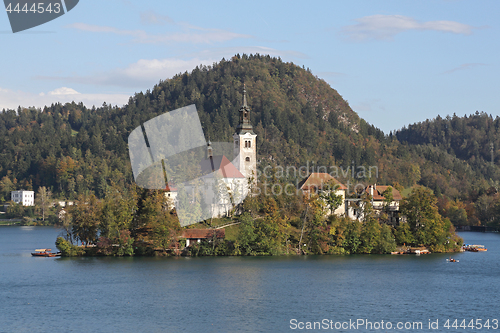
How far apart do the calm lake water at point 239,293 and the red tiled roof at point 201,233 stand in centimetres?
411

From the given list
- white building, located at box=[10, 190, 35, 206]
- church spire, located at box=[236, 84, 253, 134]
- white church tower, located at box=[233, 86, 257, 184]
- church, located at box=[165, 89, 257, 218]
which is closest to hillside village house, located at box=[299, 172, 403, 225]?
church, located at box=[165, 89, 257, 218]

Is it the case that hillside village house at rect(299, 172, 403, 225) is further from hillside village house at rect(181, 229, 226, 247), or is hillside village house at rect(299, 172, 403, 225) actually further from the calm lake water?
hillside village house at rect(181, 229, 226, 247)

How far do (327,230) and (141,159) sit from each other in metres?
56.4

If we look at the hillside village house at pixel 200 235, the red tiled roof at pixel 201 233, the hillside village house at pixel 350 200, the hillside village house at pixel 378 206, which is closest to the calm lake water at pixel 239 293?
the hillside village house at pixel 200 235

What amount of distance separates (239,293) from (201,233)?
78.3 ft

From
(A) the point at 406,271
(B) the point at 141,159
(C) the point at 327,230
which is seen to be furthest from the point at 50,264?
(B) the point at 141,159

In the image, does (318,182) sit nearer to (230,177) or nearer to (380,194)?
(380,194)

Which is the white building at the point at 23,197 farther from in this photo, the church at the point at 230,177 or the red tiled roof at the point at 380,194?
the red tiled roof at the point at 380,194

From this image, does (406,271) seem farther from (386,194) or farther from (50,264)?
(50,264)

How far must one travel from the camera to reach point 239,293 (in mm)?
55812

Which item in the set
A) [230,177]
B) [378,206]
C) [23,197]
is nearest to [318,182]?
[378,206]

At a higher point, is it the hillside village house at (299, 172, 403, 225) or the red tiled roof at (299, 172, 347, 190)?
the red tiled roof at (299, 172, 347, 190)

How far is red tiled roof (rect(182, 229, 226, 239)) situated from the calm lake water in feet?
13.5

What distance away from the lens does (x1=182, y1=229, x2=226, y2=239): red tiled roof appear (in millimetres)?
78562
